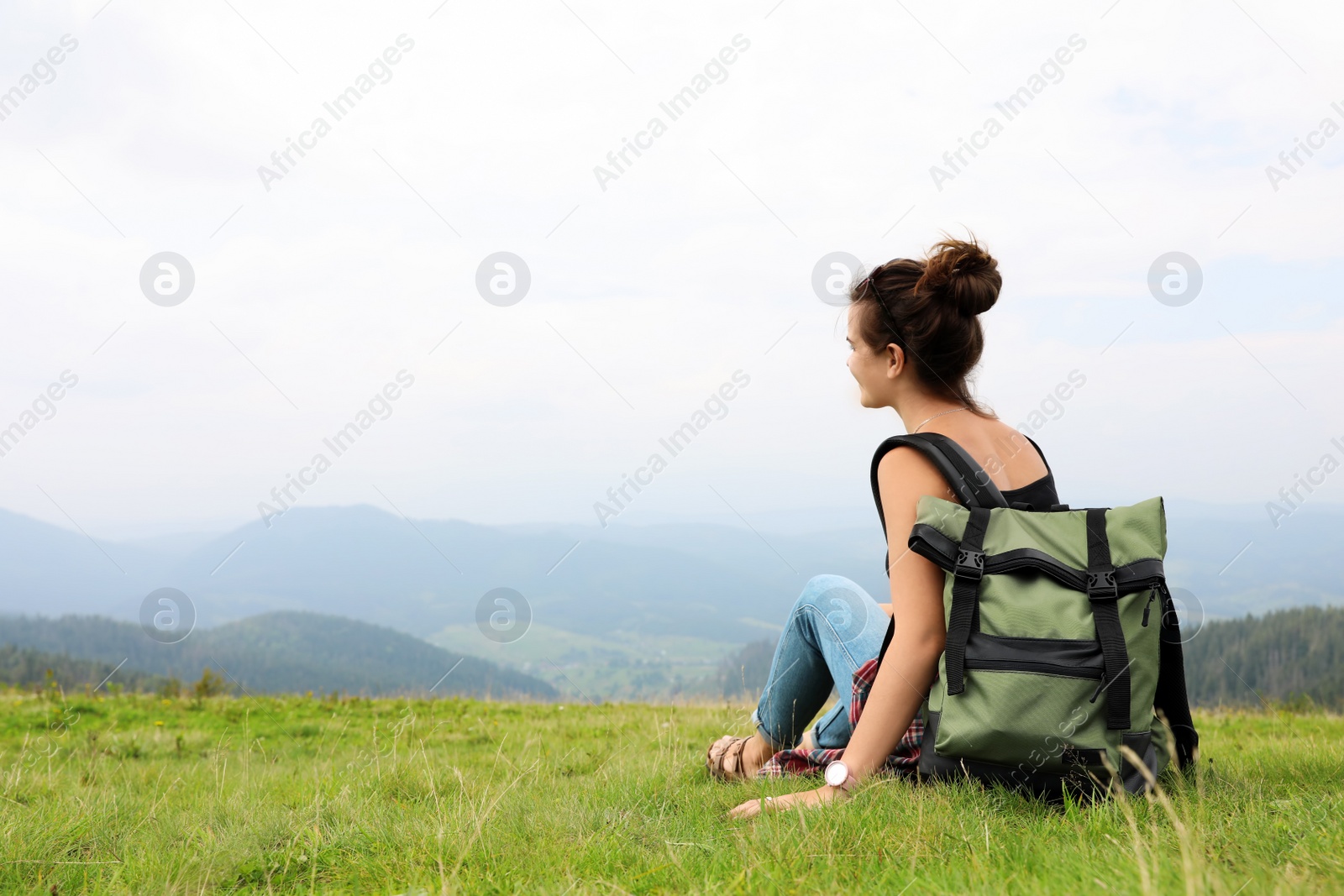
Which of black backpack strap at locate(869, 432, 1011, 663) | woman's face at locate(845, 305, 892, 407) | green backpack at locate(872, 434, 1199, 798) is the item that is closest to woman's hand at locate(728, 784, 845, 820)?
green backpack at locate(872, 434, 1199, 798)

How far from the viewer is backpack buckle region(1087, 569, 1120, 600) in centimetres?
255

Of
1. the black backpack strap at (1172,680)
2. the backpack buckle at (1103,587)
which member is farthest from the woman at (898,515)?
the black backpack strap at (1172,680)

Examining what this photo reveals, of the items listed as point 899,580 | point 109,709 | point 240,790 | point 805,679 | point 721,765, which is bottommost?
point 109,709

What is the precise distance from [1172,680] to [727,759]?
1.94 m

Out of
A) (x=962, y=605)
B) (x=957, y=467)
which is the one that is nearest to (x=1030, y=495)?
(x=957, y=467)

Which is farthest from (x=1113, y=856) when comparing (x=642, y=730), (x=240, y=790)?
(x=642, y=730)

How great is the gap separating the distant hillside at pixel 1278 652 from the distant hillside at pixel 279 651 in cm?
10123

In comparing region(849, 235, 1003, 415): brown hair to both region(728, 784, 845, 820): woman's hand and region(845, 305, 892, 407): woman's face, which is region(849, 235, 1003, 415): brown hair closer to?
region(845, 305, 892, 407): woman's face

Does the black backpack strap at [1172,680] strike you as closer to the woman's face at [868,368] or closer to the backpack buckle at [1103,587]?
the backpack buckle at [1103,587]

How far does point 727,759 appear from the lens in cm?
384

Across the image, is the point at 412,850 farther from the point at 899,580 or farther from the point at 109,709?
the point at 109,709

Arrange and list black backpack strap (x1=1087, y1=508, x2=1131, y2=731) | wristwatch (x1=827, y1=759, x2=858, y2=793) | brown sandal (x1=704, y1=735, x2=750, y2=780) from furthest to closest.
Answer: brown sandal (x1=704, y1=735, x2=750, y2=780), wristwatch (x1=827, y1=759, x2=858, y2=793), black backpack strap (x1=1087, y1=508, x2=1131, y2=731)

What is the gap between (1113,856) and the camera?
204cm

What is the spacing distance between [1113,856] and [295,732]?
7827mm
